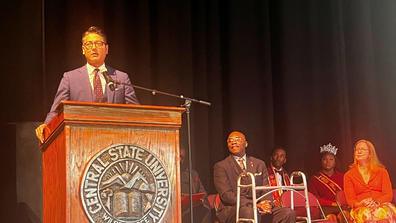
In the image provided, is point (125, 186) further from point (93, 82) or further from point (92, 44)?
point (92, 44)

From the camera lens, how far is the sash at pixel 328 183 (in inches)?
231

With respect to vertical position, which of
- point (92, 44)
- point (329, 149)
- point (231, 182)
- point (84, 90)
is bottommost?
point (231, 182)

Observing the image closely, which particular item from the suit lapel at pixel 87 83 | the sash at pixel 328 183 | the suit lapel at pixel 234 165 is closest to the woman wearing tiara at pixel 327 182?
the sash at pixel 328 183

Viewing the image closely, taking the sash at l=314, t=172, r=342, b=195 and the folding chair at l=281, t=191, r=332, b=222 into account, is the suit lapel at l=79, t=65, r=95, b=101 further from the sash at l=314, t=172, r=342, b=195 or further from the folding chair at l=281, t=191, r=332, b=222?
the sash at l=314, t=172, r=342, b=195

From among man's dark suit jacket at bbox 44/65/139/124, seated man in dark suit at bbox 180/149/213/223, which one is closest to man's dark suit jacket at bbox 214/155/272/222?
seated man in dark suit at bbox 180/149/213/223

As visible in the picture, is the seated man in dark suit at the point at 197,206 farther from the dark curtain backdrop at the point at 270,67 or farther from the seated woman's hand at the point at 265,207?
the seated woman's hand at the point at 265,207

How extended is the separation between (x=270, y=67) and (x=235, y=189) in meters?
1.97

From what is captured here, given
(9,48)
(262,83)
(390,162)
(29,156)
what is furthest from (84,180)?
(390,162)

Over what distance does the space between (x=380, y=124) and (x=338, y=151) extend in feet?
1.78

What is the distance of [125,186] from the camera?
220cm

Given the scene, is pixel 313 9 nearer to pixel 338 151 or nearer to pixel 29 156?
pixel 338 151

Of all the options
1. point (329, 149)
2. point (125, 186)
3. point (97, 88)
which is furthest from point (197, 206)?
point (125, 186)

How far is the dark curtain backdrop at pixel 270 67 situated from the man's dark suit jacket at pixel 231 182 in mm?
1038

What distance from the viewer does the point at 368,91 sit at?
21.0ft
